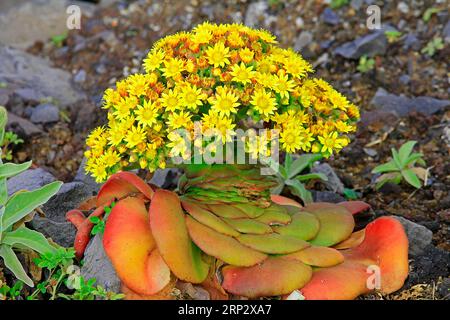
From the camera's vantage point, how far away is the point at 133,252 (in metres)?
3.26

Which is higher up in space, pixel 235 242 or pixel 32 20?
pixel 32 20

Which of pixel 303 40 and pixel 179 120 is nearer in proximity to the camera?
pixel 179 120

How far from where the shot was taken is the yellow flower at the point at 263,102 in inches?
128

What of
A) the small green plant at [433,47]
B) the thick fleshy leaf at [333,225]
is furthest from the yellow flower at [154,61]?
the small green plant at [433,47]

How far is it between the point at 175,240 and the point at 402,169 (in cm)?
196

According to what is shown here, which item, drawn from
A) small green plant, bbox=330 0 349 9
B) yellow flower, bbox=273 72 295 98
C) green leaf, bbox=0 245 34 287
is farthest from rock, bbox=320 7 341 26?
green leaf, bbox=0 245 34 287

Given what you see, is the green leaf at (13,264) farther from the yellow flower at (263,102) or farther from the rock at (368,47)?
the rock at (368,47)

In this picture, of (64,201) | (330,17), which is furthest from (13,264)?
(330,17)

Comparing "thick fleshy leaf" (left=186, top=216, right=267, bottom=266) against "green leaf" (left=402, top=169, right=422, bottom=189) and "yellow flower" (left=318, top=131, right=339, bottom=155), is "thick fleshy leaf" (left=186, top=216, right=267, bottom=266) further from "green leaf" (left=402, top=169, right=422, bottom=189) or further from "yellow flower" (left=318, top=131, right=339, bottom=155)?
"green leaf" (left=402, top=169, right=422, bottom=189)

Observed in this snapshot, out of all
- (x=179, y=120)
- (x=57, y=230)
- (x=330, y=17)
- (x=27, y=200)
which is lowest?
(x=57, y=230)

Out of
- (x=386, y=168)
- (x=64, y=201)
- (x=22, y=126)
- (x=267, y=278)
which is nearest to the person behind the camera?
(x=267, y=278)

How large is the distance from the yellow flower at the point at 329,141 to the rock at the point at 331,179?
134cm

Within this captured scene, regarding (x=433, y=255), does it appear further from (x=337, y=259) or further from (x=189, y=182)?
(x=189, y=182)

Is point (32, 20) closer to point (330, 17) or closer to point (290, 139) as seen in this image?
point (330, 17)
